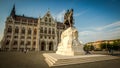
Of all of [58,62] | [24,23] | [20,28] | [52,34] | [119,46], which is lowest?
[119,46]

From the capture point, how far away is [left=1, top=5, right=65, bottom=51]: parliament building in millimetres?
35188

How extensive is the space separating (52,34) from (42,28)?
6.44 meters

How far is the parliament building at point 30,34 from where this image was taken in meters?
35.2

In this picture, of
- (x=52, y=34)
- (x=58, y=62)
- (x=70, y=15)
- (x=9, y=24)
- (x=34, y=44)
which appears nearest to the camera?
(x=58, y=62)

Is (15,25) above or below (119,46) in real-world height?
above

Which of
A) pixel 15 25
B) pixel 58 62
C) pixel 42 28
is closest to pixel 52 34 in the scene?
pixel 42 28

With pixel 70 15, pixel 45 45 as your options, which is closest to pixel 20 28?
pixel 45 45

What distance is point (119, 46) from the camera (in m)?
40.7

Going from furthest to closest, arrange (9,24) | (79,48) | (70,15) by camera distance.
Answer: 1. (9,24)
2. (70,15)
3. (79,48)

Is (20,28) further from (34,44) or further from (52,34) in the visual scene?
(52,34)

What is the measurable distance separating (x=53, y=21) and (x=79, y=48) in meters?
36.9

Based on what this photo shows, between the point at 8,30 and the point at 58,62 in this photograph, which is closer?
the point at 58,62

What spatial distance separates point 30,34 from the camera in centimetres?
3966

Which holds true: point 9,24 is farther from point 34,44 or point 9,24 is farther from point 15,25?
point 34,44
